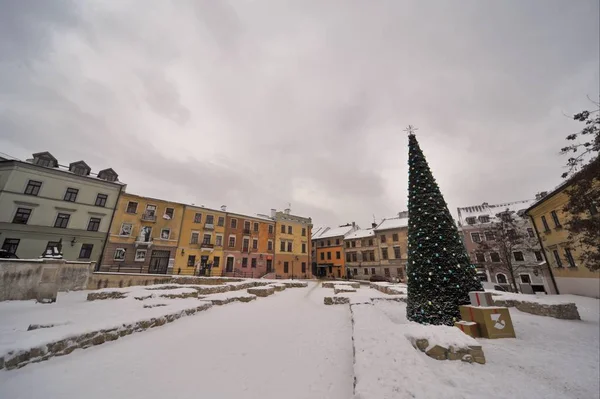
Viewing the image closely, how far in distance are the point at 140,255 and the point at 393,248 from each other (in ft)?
117

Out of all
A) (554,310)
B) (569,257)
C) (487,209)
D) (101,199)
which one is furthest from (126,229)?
(487,209)

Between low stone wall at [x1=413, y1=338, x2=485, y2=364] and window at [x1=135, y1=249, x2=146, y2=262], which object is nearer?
low stone wall at [x1=413, y1=338, x2=485, y2=364]

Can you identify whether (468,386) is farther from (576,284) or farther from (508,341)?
(576,284)

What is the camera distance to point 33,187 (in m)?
21.0

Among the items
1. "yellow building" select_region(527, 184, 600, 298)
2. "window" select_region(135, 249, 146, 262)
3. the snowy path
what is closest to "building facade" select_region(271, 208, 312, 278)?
"window" select_region(135, 249, 146, 262)

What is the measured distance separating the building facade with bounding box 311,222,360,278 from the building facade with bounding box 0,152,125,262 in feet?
113

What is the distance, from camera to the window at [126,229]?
24.2 m

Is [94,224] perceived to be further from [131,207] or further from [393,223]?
[393,223]

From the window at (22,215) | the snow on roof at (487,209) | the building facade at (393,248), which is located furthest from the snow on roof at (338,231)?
the window at (22,215)

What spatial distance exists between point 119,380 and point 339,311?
839cm

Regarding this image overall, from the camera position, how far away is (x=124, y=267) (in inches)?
925

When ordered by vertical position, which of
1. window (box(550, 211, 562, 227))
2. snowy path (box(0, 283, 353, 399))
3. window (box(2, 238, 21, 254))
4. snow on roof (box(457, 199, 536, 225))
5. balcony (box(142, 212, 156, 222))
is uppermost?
snow on roof (box(457, 199, 536, 225))

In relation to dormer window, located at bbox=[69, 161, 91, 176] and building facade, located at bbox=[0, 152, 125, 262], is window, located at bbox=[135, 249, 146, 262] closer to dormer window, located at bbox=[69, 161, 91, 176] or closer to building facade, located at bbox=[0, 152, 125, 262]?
building facade, located at bbox=[0, 152, 125, 262]

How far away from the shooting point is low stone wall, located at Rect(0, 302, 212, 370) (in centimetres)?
389
